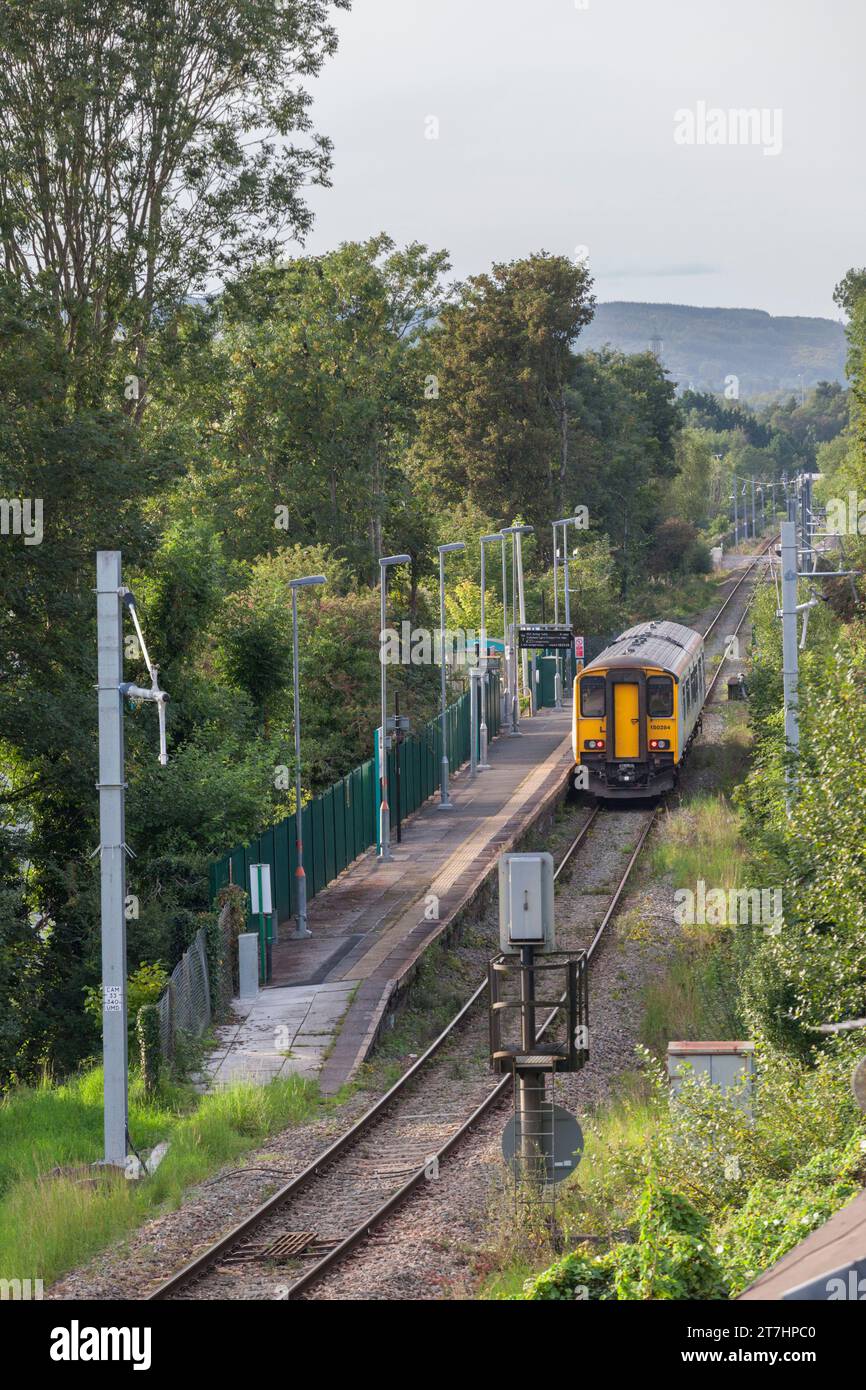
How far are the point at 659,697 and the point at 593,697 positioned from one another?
148cm

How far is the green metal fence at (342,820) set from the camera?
27047 millimetres

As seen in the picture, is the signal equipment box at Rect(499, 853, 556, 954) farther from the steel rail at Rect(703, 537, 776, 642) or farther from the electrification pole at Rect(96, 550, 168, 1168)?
the steel rail at Rect(703, 537, 776, 642)

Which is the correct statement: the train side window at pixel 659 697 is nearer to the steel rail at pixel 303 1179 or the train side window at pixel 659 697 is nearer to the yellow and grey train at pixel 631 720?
the yellow and grey train at pixel 631 720

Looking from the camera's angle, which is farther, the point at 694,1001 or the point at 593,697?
the point at 593,697

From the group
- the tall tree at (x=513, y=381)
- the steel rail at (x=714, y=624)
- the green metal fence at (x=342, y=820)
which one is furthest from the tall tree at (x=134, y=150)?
the tall tree at (x=513, y=381)

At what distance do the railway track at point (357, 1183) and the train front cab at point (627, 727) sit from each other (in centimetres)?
1367

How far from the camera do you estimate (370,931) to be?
27234 millimetres

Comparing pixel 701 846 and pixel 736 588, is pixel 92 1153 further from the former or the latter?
pixel 736 588

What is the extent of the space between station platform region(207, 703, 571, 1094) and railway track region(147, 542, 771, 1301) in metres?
1.11

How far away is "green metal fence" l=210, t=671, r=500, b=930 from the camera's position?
1065 inches

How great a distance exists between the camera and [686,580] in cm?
9306

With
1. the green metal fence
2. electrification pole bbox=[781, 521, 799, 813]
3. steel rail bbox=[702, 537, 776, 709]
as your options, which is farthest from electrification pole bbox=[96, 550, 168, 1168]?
steel rail bbox=[702, 537, 776, 709]

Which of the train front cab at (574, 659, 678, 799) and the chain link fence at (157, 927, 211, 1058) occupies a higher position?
the train front cab at (574, 659, 678, 799)

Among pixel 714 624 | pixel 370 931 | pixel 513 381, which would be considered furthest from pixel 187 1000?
pixel 714 624
